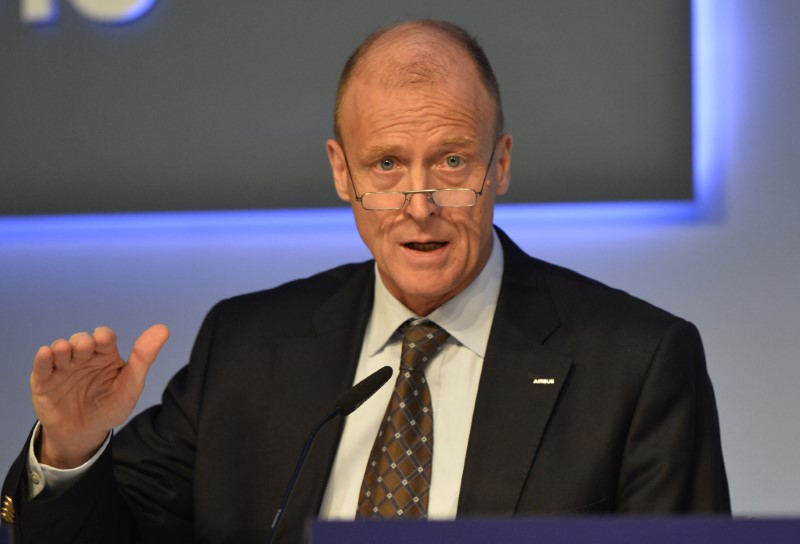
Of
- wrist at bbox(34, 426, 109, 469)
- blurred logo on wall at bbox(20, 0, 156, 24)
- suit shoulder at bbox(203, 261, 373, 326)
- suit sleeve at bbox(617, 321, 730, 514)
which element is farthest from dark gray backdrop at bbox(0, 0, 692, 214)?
wrist at bbox(34, 426, 109, 469)

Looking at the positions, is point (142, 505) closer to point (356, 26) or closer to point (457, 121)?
point (457, 121)

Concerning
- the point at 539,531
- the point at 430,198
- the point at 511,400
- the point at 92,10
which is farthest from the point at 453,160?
the point at 92,10

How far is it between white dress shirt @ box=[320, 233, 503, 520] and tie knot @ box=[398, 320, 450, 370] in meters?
0.01

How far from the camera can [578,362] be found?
2568mm

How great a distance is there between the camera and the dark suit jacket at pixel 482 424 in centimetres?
243

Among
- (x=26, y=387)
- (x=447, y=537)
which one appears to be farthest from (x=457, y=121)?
(x=26, y=387)

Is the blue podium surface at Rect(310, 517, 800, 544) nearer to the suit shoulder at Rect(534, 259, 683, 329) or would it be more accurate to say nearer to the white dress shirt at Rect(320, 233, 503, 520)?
the white dress shirt at Rect(320, 233, 503, 520)

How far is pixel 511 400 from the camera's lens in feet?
8.27

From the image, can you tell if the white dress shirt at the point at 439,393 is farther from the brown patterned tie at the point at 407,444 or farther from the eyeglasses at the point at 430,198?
the eyeglasses at the point at 430,198

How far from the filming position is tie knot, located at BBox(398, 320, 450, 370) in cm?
260

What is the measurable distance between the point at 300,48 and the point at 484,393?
4.86 ft

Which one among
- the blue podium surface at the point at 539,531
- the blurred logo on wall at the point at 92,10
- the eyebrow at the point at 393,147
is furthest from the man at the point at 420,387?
the blurred logo on wall at the point at 92,10

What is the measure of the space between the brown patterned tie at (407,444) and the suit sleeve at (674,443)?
37cm

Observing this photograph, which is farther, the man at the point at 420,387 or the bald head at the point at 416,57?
the bald head at the point at 416,57
